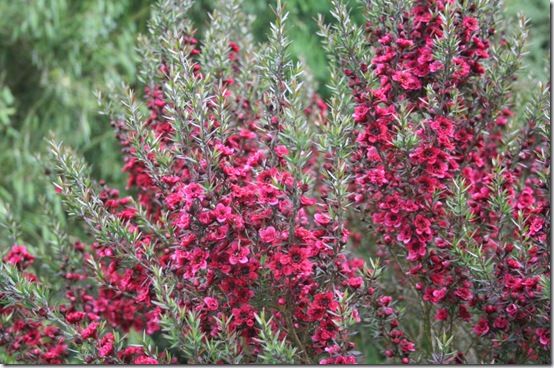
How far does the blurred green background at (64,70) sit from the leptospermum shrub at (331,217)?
1.82 m

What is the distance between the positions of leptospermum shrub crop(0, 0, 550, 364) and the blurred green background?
1820 mm

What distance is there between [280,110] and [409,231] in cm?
50

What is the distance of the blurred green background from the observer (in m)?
3.85

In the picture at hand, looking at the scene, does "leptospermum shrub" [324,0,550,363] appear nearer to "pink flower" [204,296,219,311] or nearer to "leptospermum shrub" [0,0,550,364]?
"leptospermum shrub" [0,0,550,364]

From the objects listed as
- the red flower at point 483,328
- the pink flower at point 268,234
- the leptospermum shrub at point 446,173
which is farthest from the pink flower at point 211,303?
the red flower at point 483,328

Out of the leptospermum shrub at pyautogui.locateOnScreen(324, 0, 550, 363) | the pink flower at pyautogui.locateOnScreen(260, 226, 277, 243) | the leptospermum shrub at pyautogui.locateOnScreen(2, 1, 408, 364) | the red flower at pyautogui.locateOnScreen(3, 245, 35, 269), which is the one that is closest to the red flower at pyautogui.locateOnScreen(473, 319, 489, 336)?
the leptospermum shrub at pyautogui.locateOnScreen(324, 0, 550, 363)

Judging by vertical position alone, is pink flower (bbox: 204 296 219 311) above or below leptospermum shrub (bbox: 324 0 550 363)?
below

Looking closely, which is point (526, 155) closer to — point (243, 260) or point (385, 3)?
point (385, 3)

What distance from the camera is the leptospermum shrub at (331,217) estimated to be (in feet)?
5.31

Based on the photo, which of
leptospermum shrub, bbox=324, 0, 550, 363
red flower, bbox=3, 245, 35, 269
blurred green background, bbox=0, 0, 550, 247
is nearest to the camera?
leptospermum shrub, bbox=324, 0, 550, 363

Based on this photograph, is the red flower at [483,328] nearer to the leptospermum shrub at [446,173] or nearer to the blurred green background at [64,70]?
the leptospermum shrub at [446,173]

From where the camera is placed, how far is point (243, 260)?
1.59 metres

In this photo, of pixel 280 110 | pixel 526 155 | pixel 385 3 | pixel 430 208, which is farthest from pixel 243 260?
pixel 526 155

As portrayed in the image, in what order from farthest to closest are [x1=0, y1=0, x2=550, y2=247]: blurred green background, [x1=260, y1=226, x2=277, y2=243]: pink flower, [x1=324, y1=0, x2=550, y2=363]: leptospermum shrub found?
[x1=0, y1=0, x2=550, y2=247]: blurred green background → [x1=324, y1=0, x2=550, y2=363]: leptospermum shrub → [x1=260, y1=226, x2=277, y2=243]: pink flower
